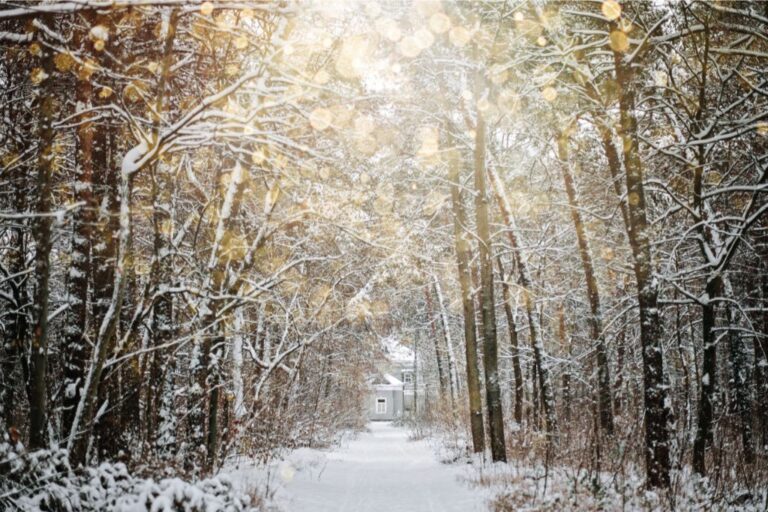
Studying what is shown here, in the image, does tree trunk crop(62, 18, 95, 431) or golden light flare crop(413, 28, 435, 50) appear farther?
golden light flare crop(413, 28, 435, 50)

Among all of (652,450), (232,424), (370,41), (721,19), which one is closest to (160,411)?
(232,424)

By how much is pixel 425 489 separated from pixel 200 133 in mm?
8410

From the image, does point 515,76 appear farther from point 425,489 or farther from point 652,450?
point 425,489

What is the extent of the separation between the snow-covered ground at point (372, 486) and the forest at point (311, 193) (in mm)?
651

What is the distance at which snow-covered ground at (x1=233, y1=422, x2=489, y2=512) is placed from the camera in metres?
8.55

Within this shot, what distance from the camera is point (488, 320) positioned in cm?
1212

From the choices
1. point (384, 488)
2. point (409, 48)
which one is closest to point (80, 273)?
point (384, 488)

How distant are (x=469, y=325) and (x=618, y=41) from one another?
8.61 m

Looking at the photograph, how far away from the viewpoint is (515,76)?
38.2ft

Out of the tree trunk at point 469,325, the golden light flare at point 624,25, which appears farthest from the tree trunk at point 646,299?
the tree trunk at point 469,325

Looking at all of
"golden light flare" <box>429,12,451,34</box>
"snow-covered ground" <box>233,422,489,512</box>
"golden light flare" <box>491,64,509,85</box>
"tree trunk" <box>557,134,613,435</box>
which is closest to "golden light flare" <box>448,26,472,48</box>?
"golden light flare" <box>429,12,451,34</box>

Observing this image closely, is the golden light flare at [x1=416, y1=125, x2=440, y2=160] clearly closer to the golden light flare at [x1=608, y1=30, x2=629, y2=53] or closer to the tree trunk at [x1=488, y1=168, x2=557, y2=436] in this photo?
the tree trunk at [x1=488, y1=168, x2=557, y2=436]

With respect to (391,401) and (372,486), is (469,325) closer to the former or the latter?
(372,486)

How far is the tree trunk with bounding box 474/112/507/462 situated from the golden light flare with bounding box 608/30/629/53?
3.90 meters
